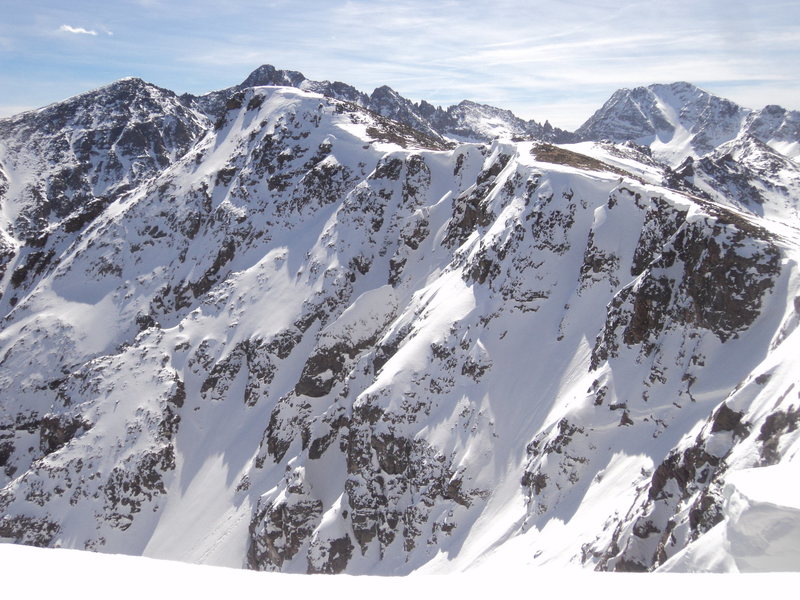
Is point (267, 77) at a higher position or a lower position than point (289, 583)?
higher

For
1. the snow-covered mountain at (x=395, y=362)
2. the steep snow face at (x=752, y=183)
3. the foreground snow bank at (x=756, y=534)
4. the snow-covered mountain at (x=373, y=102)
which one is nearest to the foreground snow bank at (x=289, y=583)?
the foreground snow bank at (x=756, y=534)

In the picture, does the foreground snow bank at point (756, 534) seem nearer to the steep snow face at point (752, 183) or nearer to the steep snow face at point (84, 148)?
the steep snow face at point (752, 183)

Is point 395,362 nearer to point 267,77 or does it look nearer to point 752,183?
point 752,183

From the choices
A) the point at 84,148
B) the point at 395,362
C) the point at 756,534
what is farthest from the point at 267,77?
the point at 756,534

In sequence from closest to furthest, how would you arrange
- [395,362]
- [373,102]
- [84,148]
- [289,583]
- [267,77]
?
[289,583] < [395,362] < [84,148] < [373,102] < [267,77]

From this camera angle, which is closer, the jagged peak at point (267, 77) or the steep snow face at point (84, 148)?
the steep snow face at point (84, 148)

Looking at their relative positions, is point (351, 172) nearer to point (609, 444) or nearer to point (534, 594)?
point (609, 444)

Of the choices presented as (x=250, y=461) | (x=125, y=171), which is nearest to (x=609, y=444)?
(x=250, y=461)
